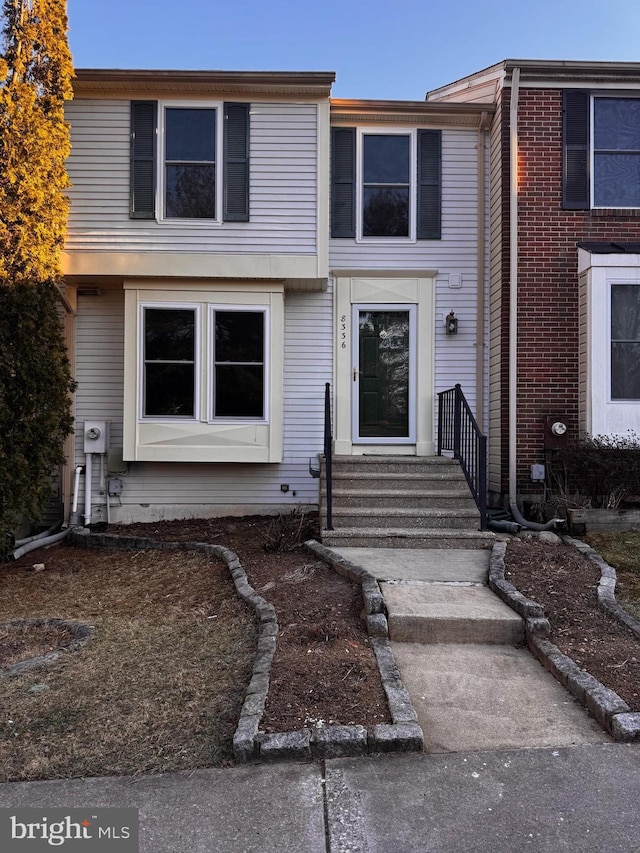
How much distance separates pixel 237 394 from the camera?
6.85 m

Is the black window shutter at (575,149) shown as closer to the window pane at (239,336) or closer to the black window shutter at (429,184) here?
the black window shutter at (429,184)

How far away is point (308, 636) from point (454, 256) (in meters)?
5.43

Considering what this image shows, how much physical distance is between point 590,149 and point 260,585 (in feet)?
20.5

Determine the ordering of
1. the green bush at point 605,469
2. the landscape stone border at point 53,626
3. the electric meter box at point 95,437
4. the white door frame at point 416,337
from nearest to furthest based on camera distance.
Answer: the landscape stone border at point 53,626, the green bush at point 605,469, the electric meter box at point 95,437, the white door frame at point 416,337

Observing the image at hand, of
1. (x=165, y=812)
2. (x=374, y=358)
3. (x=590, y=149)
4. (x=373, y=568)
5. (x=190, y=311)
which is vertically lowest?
(x=165, y=812)

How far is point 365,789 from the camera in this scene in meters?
2.21

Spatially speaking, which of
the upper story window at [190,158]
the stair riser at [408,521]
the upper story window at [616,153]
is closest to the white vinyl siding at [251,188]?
the upper story window at [190,158]

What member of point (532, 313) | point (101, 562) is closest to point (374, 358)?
point (532, 313)

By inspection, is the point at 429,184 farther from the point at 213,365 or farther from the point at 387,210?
the point at 213,365

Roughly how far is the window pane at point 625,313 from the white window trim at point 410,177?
2.44 meters

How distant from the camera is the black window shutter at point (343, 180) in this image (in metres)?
7.26

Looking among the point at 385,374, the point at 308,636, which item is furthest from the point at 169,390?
the point at 308,636

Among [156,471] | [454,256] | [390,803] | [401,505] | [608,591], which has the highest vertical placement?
[454,256]

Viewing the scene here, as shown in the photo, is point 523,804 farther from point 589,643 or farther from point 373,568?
point 373,568
